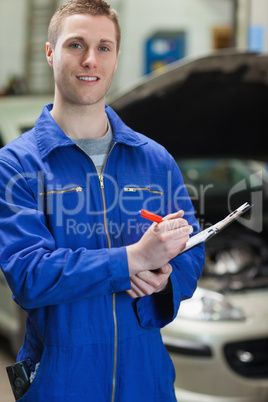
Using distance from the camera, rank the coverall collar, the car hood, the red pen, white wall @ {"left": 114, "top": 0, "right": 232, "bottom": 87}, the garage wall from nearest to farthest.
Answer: the red pen → the coverall collar → the car hood → the garage wall → white wall @ {"left": 114, "top": 0, "right": 232, "bottom": 87}

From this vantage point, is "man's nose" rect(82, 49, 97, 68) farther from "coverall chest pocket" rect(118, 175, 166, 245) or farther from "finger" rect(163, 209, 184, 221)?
"finger" rect(163, 209, 184, 221)

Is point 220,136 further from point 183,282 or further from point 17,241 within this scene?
point 17,241

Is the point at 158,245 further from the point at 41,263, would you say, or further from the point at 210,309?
the point at 210,309

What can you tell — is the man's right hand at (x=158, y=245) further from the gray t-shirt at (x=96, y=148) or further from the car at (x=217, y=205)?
the car at (x=217, y=205)

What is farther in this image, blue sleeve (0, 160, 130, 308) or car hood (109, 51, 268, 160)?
car hood (109, 51, 268, 160)

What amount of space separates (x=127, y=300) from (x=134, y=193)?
233 millimetres

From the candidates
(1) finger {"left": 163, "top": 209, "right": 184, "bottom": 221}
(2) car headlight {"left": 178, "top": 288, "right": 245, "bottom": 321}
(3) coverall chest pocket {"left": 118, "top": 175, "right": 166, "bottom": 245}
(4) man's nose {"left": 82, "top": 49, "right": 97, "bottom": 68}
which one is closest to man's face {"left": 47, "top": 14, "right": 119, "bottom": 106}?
(4) man's nose {"left": 82, "top": 49, "right": 97, "bottom": 68}

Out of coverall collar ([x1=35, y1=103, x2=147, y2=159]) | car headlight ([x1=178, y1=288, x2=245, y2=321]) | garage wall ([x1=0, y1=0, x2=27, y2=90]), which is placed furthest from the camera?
garage wall ([x1=0, y1=0, x2=27, y2=90])

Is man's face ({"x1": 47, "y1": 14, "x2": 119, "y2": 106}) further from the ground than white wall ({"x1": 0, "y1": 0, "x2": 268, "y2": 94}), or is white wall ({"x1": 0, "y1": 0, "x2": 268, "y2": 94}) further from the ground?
man's face ({"x1": 47, "y1": 14, "x2": 119, "y2": 106})

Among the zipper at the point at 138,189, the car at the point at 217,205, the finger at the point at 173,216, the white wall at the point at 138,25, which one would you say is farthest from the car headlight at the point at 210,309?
the white wall at the point at 138,25

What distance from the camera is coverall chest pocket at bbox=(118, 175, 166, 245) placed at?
1.34m

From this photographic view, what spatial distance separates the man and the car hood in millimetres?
667

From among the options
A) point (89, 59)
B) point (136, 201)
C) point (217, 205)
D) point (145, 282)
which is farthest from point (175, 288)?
point (217, 205)

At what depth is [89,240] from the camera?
131cm
